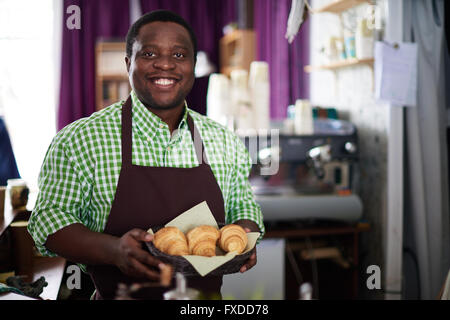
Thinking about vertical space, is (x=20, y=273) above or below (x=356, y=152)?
below

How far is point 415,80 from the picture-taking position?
169cm

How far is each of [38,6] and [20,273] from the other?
542mm

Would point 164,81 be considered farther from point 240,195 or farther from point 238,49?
point 238,49

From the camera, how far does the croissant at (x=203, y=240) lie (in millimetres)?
767

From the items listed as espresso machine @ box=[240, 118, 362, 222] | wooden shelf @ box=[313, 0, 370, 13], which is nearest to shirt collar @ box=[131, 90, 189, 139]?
espresso machine @ box=[240, 118, 362, 222]

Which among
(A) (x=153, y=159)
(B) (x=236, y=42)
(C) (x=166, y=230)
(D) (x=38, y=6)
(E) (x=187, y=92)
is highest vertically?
(B) (x=236, y=42)

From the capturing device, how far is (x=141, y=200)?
884 millimetres

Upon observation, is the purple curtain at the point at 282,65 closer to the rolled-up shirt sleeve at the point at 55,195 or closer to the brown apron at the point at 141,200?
the brown apron at the point at 141,200

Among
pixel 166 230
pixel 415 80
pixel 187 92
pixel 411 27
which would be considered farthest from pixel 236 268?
pixel 411 27

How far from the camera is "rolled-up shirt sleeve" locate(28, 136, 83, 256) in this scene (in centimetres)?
82

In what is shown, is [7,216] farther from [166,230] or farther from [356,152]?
[356,152]

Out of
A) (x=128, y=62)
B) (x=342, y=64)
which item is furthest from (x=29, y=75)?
(x=342, y=64)
